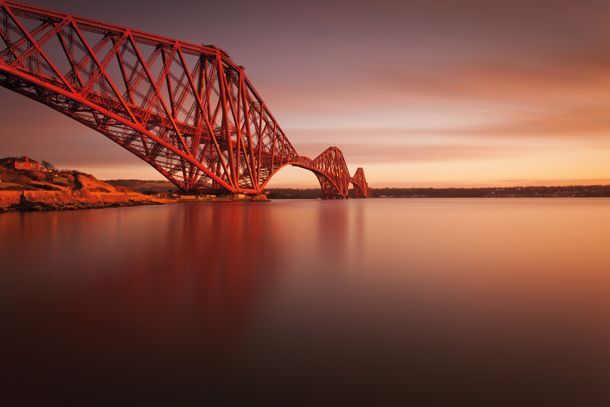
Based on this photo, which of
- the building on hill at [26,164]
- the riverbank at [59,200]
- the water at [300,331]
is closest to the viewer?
the water at [300,331]

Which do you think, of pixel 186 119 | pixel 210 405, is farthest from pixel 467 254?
pixel 186 119

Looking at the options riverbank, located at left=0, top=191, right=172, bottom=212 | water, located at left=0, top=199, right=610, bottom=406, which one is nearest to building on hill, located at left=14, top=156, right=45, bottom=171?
riverbank, located at left=0, top=191, right=172, bottom=212

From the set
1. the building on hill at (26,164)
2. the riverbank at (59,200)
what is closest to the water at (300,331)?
the riverbank at (59,200)

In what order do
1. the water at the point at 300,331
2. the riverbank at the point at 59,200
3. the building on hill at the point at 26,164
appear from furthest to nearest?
1. the building on hill at the point at 26,164
2. the riverbank at the point at 59,200
3. the water at the point at 300,331

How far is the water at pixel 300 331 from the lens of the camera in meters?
3.11

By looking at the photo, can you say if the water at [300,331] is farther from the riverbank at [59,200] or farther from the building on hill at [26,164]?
the building on hill at [26,164]

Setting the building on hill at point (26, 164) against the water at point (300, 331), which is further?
the building on hill at point (26, 164)

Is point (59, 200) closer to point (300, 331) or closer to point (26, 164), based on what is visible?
point (26, 164)

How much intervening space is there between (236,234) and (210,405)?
13353 millimetres

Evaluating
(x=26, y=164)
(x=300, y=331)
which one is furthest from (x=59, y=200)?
(x=300, y=331)

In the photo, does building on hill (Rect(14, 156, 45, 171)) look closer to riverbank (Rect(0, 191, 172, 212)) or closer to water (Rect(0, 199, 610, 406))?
riverbank (Rect(0, 191, 172, 212))

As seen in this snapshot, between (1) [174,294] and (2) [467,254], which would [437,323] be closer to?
(1) [174,294]

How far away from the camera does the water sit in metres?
3.11

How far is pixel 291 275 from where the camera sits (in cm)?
821
